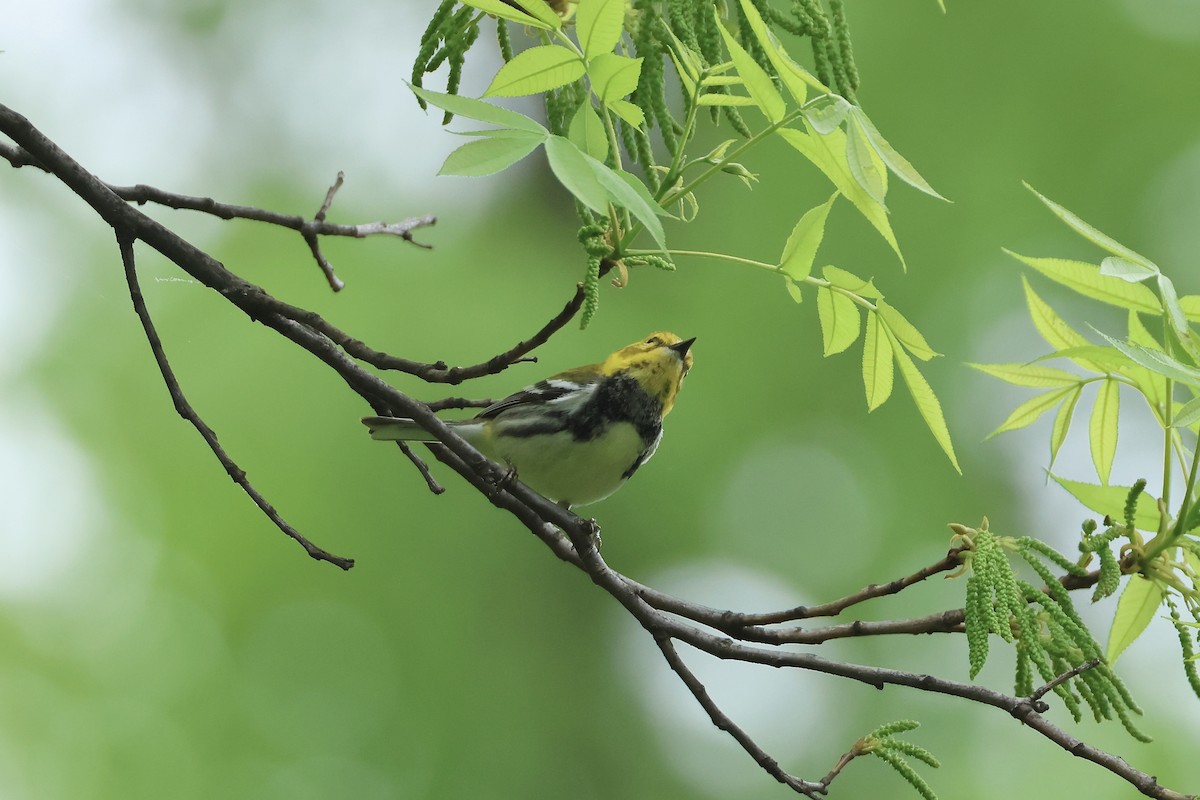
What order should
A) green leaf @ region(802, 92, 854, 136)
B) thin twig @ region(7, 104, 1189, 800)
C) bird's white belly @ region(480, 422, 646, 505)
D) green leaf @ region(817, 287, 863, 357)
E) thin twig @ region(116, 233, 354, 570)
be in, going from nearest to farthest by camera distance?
green leaf @ region(802, 92, 854, 136)
thin twig @ region(7, 104, 1189, 800)
green leaf @ region(817, 287, 863, 357)
thin twig @ region(116, 233, 354, 570)
bird's white belly @ region(480, 422, 646, 505)

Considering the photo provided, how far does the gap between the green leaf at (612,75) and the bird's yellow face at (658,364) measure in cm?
99

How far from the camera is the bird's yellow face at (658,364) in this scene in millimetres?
1850

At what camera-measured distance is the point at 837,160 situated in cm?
92

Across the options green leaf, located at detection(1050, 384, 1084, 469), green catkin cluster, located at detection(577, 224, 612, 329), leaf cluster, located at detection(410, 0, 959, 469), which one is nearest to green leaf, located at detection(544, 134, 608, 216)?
leaf cluster, located at detection(410, 0, 959, 469)

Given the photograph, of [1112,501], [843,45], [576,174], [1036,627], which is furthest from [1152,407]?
[576,174]

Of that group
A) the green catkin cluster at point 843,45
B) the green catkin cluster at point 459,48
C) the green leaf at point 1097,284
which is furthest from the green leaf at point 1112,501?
the green catkin cluster at point 459,48

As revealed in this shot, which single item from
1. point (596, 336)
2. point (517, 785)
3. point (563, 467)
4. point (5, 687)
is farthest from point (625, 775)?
point (563, 467)

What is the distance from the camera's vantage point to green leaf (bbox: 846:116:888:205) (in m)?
0.85

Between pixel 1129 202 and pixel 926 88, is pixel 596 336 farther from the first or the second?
pixel 1129 202

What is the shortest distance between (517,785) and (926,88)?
3436 mm

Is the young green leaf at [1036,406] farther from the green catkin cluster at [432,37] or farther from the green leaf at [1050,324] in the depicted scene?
the green catkin cluster at [432,37]

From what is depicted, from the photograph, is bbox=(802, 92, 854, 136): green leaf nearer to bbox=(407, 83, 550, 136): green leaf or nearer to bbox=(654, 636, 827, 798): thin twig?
bbox=(407, 83, 550, 136): green leaf

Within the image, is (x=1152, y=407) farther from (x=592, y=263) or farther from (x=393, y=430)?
(x=393, y=430)

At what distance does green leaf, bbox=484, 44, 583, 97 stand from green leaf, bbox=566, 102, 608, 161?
3 centimetres
